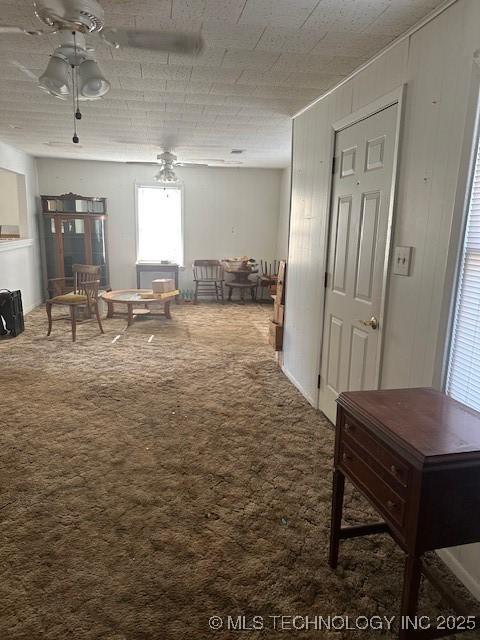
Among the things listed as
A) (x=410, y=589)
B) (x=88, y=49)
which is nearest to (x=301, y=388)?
(x=410, y=589)

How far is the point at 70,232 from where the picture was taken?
271 inches

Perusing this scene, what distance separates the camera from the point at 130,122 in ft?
13.8

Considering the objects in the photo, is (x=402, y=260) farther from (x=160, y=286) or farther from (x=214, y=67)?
(x=160, y=286)

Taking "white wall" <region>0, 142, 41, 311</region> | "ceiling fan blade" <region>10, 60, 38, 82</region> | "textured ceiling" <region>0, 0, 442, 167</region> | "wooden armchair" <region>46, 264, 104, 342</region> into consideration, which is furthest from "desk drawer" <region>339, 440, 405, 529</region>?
"white wall" <region>0, 142, 41, 311</region>

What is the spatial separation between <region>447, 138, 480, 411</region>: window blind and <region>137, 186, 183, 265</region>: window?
6.53m

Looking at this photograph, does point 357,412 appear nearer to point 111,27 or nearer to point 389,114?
point 389,114

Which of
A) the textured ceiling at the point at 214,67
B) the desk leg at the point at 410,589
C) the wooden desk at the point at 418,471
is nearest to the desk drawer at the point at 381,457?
the wooden desk at the point at 418,471

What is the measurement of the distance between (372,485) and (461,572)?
0.73 metres

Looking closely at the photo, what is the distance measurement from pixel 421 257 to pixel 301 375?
1.90 meters

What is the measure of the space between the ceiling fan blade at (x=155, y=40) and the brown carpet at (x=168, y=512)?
2317 millimetres

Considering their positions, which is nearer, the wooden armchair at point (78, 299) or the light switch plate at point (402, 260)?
the light switch plate at point (402, 260)

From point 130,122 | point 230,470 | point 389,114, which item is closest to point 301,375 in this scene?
point 230,470

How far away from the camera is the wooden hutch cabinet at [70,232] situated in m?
6.82

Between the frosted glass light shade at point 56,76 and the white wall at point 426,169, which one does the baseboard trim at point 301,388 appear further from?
the frosted glass light shade at point 56,76
